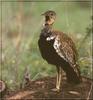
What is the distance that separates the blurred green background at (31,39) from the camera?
9203 millimetres

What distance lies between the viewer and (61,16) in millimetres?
13273

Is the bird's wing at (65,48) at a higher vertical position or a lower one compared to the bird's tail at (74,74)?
higher

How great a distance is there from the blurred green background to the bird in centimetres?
123

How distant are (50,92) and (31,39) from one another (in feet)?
11.8

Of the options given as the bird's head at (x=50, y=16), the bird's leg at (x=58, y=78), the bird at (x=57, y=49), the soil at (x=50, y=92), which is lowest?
the soil at (x=50, y=92)

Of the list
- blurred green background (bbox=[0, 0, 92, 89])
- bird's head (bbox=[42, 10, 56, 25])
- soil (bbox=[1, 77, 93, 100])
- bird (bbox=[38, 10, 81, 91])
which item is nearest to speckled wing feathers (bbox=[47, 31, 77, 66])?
bird (bbox=[38, 10, 81, 91])

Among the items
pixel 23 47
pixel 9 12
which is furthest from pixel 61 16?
pixel 23 47

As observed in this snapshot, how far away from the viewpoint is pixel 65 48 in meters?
7.36

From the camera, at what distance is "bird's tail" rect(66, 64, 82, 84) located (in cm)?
746

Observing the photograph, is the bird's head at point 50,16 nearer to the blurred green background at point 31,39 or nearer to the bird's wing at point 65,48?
the bird's wing at point 65,48

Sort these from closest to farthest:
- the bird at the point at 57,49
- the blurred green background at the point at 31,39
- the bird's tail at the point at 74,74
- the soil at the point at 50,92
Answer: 1. the bird at the point at 57,49
2. the bird's tail at the point at 74,74
3. the soil at the point at 50,92
4. the blurred green background at the point at 31,39

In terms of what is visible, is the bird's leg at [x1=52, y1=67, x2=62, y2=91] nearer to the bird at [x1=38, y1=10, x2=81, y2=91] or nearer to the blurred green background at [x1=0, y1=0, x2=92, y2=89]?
the bird at [x1=38, y1=10, x2=81, y2=91]

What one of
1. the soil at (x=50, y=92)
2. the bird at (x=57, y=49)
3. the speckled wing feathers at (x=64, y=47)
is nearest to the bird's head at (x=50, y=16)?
the bird at (x=57, y=49)

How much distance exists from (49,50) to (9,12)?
4107mm
